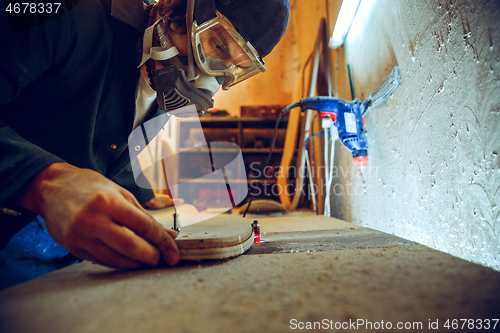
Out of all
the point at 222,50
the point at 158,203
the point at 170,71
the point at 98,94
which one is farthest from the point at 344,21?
the point at 158,203

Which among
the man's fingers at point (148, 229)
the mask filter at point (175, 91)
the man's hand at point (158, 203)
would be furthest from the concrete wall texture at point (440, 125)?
the man's hand at point (158, 203)

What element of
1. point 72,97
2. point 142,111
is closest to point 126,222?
point 72,97

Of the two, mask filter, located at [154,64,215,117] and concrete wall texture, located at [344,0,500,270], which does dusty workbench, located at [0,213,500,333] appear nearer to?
concrete wall texture, located at [344,0,500,270]

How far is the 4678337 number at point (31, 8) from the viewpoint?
59cm

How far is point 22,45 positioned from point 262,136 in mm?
3198

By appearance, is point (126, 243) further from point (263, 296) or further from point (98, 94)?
point (98, 94)

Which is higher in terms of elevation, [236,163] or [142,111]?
[142,111]

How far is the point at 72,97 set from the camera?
2.91 ft

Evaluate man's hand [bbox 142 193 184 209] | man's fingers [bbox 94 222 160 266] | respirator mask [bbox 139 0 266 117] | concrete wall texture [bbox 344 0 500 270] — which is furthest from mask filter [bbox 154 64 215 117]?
man's hand [bbox 142 193 184 209]

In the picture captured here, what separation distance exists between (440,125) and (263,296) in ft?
2.06

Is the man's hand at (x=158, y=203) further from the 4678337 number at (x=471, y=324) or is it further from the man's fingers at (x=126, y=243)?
the 4678337 number at (x=471, y=324)

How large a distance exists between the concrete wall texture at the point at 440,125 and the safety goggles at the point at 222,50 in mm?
537

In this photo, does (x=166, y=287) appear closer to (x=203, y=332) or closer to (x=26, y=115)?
(x=203, y=332)

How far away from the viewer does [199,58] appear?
0.89 m
